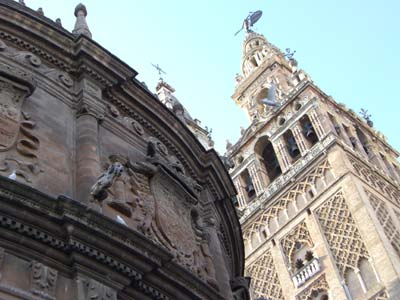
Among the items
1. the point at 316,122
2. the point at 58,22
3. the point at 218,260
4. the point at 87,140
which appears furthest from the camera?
the point at 316,122

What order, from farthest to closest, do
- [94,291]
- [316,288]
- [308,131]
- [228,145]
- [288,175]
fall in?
[228,145]
[308,131]
[288,175]
[316,288]
[94,291]

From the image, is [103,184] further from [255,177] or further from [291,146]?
[291,146]

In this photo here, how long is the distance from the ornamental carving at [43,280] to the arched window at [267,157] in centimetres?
3139

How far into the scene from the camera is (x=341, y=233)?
103ft

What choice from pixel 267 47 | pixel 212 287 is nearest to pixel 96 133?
pixel 212 287

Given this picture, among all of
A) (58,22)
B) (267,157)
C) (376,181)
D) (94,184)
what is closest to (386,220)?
(376,181)

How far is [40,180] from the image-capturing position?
921 cm

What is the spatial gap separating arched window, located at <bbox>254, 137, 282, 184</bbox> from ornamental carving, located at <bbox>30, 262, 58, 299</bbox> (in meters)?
31.4

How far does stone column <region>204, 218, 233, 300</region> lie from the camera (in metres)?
11.6

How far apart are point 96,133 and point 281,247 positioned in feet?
79.7

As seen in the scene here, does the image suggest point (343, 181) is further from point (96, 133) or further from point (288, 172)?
point (96, 133)

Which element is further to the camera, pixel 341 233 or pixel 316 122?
pixel 316 122

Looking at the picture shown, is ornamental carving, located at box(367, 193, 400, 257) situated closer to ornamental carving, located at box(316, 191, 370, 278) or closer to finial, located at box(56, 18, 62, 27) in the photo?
ornamental carving, located at box(316, 191, 370, 278)

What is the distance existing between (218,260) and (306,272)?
20436 millimetres
